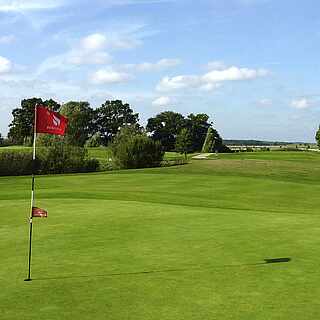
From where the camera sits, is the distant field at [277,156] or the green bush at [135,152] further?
the distant field at [277,156]

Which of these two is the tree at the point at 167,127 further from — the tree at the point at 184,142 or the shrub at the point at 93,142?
the tree at the point at 184,142

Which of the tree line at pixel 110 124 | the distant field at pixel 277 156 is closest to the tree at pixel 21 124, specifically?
the tree line at pixel 110 124

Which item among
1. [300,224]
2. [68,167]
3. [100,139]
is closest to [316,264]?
[300,224]

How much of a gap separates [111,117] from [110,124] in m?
2.81

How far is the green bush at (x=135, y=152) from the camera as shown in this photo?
65.9 m

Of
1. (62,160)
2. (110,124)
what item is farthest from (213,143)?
(62,160)

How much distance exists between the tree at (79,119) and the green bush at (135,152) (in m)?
45.5

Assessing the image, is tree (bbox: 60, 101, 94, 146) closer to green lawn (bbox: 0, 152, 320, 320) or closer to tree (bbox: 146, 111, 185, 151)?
tree (bbox: 146, 111, 185, 151)

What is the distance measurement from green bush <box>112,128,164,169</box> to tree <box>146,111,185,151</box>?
8191cm

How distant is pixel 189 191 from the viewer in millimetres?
31781

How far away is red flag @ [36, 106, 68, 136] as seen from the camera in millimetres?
9242

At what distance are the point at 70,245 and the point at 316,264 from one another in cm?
564

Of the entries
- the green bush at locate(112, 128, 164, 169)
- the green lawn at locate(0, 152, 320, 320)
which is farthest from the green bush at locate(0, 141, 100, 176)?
the green lawn at locate(0, 152, 320, 320)

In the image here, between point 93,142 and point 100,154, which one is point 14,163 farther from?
point 93,142
